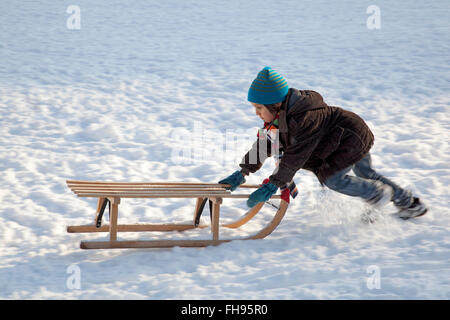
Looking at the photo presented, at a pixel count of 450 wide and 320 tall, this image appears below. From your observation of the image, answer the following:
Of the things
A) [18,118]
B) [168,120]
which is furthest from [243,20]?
[18,118]

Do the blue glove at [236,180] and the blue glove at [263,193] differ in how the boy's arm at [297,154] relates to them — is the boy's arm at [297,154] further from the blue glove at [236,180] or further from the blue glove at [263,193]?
the blue glove at [236,180]

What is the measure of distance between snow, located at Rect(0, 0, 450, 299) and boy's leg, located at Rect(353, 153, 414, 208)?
16 cm

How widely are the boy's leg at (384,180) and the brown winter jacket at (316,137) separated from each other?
0.20 meters

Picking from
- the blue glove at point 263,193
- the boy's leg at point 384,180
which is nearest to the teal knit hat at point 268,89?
the blue glove at point 263,193

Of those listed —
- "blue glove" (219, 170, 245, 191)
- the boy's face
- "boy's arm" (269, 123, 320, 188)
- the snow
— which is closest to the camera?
the snow

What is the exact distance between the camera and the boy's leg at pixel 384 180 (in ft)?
12.3

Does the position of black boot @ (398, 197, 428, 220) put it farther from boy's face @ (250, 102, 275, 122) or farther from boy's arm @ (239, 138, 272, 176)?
boy's face @ (250, 102, 275, 122)

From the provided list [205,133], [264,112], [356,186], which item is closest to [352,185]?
[356,186]

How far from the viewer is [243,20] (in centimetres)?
1180

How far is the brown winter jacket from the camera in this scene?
11.1ft

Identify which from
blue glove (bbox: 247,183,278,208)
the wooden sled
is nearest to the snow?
the wooden sled
